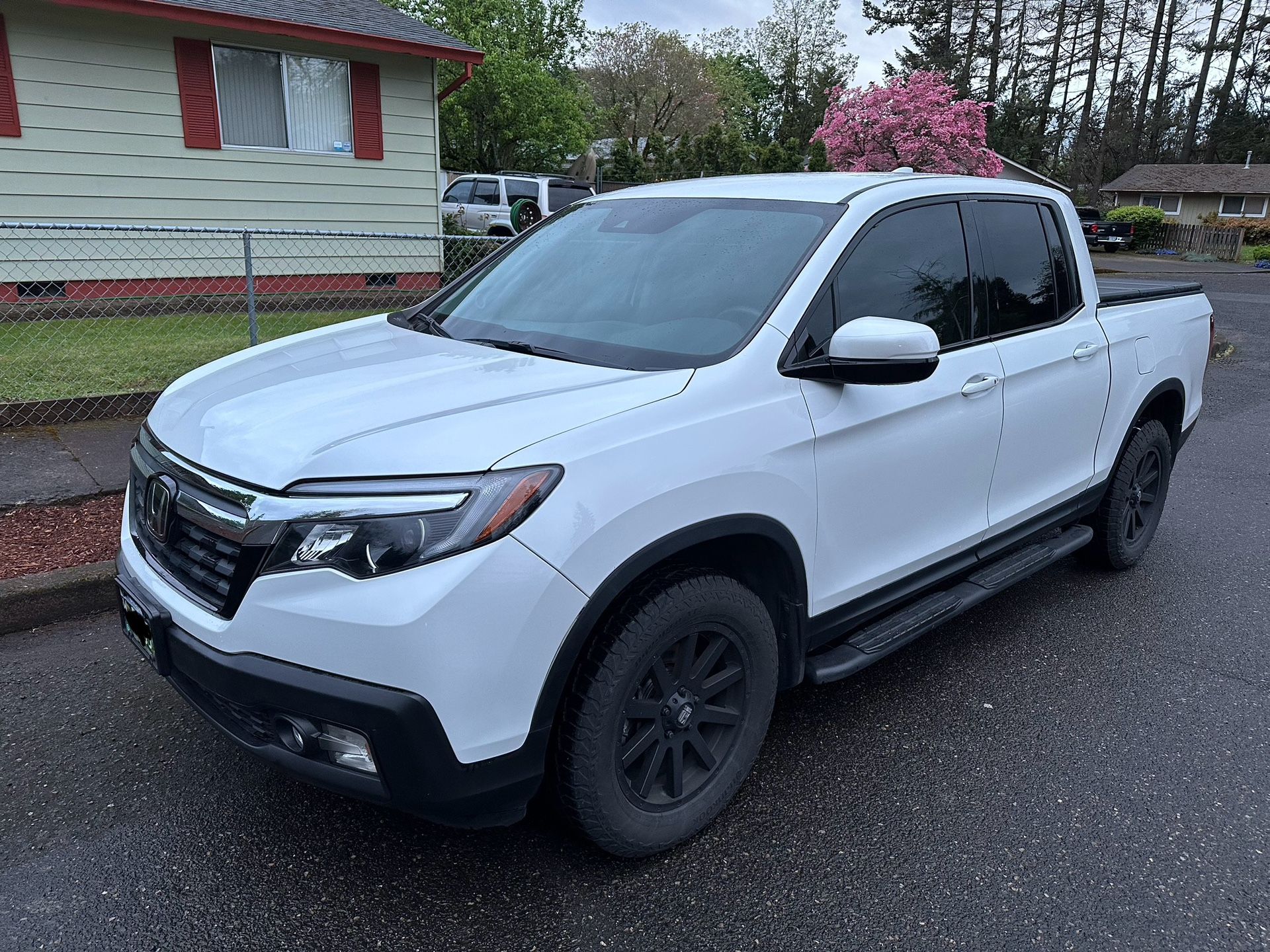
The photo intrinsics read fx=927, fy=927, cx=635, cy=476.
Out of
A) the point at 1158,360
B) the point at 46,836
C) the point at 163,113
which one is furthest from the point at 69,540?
the point at 163,113

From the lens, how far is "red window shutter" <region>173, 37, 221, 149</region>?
10.3 m

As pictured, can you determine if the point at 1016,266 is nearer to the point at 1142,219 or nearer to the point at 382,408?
the point at 382,408

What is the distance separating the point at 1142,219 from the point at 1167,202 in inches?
531

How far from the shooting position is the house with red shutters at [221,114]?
962 cm

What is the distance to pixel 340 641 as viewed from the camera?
6.64ft

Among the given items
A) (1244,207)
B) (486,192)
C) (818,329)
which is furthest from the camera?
(1244,207)

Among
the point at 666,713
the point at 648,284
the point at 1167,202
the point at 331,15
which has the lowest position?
the point at 666,713

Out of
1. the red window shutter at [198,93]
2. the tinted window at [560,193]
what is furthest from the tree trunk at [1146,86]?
the red window shutter at [198,93]

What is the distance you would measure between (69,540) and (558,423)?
338 cm

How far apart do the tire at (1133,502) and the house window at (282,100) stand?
10.0 meters

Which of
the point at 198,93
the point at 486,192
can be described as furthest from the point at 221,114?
the point at 486,192

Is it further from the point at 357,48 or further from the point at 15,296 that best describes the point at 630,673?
the point at 357,48

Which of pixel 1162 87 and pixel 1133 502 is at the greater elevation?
pixel 1162 87

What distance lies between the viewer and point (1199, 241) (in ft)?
123
